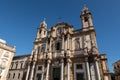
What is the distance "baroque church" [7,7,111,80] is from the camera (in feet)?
65.2

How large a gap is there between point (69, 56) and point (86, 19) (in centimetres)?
1102

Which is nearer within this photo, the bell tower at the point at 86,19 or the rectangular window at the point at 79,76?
the rectangular window at the point at 79,76

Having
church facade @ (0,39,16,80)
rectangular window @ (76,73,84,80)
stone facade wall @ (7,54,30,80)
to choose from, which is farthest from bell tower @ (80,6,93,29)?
church facade @ (0,39,16,80)

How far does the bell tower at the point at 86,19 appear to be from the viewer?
24.7 m

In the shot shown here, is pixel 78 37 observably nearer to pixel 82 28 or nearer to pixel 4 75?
pixel 82 28

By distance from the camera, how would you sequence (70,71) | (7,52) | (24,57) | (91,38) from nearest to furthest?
(70,71) → (91,38) → (7,52) → (24,57)

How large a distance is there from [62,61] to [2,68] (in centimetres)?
1752

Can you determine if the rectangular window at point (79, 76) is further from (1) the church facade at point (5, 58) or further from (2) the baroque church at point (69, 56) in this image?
(1) the church facade at point (5, 58)

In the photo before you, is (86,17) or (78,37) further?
(86,17)

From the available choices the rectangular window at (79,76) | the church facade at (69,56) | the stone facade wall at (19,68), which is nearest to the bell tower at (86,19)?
the church facade at (69,56)

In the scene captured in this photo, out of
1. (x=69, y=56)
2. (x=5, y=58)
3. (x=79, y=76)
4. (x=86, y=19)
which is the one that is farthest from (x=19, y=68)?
(x=86, y=19)

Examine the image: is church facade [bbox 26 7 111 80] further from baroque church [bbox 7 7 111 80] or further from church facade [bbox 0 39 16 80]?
church facade [bbox 0 39 16 80]

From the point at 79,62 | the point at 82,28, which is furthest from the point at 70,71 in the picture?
the point at 82,28

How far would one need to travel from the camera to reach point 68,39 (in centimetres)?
2466
